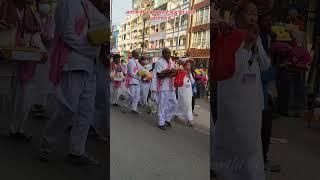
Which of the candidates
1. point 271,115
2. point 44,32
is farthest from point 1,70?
point 271,115

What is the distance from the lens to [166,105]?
217 cm

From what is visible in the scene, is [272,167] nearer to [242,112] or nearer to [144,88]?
[242,112]

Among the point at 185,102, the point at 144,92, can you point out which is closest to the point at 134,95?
the point at 144,92

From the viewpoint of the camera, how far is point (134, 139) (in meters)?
2.14

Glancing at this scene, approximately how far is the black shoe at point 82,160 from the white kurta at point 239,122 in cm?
66

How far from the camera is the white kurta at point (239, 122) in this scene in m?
2.43

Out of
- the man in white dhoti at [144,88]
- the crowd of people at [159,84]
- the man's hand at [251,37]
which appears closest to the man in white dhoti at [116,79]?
the crowd of people at [159,84]

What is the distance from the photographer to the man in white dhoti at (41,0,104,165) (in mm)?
2258

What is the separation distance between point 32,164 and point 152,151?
0.75m

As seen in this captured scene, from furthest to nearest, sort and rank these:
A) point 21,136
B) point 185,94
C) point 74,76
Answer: point 21,136, point 74,76, point 185,94

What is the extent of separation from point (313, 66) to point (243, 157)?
933 mm

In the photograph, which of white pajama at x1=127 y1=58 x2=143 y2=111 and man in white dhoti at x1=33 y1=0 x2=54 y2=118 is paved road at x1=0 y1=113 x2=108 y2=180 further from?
white pajama at x1=127 y1=58 x2=143 y2=111

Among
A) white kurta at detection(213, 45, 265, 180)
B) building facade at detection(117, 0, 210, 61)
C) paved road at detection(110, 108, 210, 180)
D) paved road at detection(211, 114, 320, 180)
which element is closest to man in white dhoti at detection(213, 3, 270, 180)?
white kurta at detection(213, 45, 265, 180)

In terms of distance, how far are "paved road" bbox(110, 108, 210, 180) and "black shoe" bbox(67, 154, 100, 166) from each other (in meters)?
0.18
